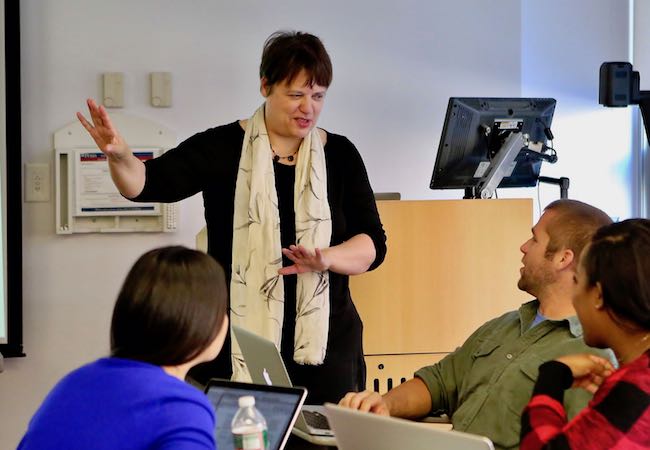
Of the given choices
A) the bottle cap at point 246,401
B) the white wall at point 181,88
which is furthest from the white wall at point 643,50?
the bottle cap at point 246,401

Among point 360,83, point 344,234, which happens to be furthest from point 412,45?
point 344,234

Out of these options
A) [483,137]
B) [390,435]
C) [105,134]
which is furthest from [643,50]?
[390,435]

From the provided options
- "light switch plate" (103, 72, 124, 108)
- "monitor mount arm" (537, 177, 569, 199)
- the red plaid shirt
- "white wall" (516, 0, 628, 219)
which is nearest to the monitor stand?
"white wall" (516, 0, 628, 219)

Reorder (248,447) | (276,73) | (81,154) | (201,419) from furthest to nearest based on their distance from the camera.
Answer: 1. (81,154)
2. (276,73)
3. (248,447)
4. (201,419)

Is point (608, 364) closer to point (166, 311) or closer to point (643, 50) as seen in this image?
point (166, 311)

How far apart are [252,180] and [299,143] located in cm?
18

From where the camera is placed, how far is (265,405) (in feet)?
5.16

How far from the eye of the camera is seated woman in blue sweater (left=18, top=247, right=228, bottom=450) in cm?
128

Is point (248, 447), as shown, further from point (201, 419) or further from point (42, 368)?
point (42, 368)

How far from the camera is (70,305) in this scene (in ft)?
12.8

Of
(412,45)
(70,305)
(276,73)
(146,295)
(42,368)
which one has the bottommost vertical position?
(42,368)

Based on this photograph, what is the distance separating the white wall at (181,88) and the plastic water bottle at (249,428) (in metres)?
2.44

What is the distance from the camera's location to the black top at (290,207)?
2461 millimetres

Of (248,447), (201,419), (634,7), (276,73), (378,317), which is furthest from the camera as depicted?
(634,7)
